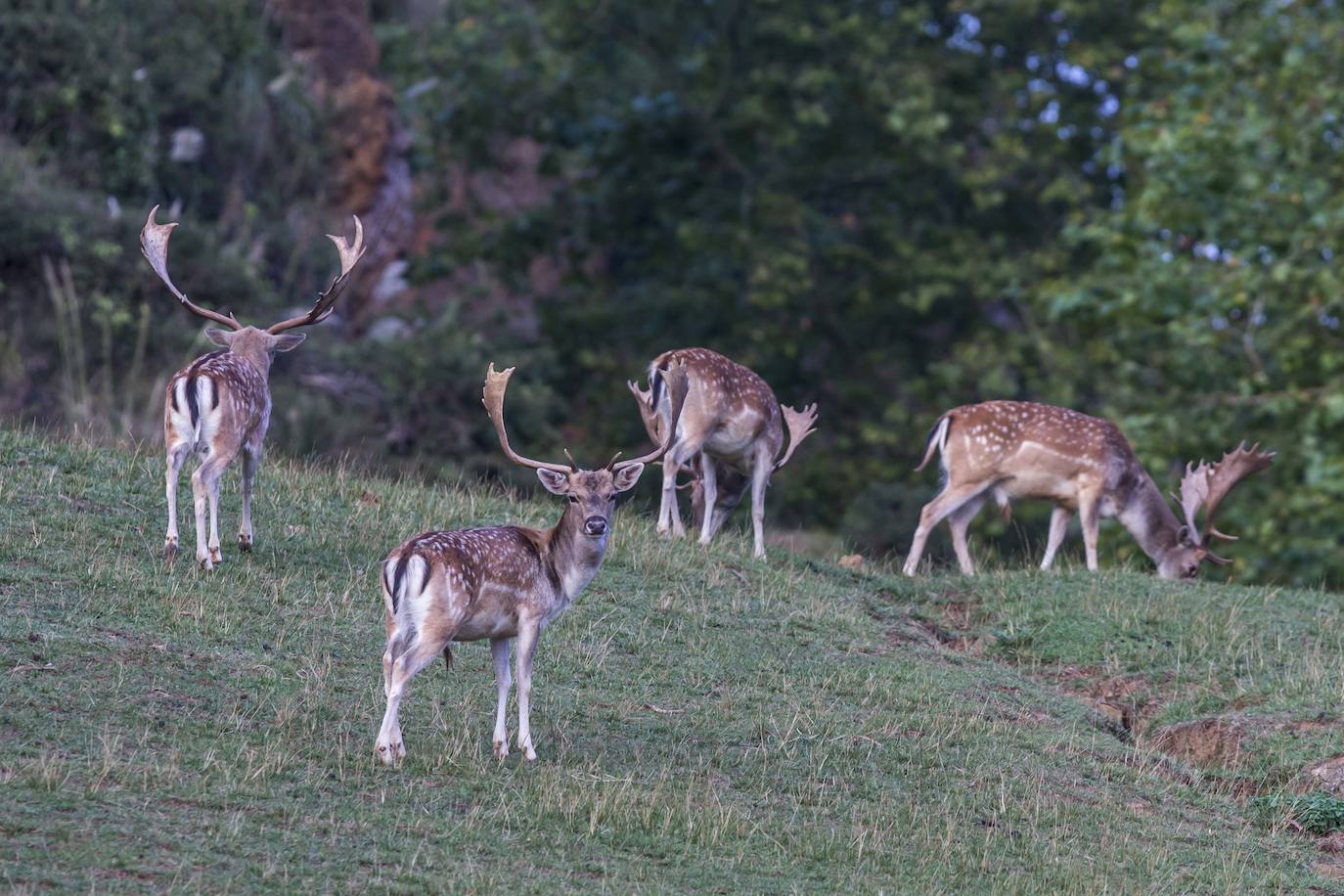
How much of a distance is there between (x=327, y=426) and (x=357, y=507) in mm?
9325

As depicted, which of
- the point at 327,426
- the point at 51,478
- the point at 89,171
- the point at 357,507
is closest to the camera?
the point at 51,478

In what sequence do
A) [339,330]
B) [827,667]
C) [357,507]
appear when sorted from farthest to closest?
1. [339,330]
2. [357,507]
3. [827,667]

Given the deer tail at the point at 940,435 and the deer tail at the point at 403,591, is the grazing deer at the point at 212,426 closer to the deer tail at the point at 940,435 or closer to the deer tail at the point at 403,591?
the deer tail at the point at 403,591

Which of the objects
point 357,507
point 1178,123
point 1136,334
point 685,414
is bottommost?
point 357,507

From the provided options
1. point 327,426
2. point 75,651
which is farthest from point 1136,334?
point 75,651

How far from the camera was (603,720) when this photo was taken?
30.1ft

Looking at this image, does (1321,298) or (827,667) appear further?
(1321,298)

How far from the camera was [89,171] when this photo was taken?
24250 millimetres

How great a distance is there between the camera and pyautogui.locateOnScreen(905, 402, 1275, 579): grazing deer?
14.6 metres

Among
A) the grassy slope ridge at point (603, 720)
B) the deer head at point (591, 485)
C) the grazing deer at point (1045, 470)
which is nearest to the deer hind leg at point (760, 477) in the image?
the grassy slope ridge at point (603, 720)

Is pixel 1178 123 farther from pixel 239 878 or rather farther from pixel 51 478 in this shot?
pixel 239 878

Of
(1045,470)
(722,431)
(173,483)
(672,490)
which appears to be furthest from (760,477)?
(173,483)

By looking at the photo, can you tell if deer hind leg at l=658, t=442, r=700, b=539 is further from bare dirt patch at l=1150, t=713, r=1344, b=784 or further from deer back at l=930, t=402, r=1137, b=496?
bare dirt patch at l=1150, t=713, r=1344, b=784

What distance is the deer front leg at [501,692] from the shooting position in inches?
323
